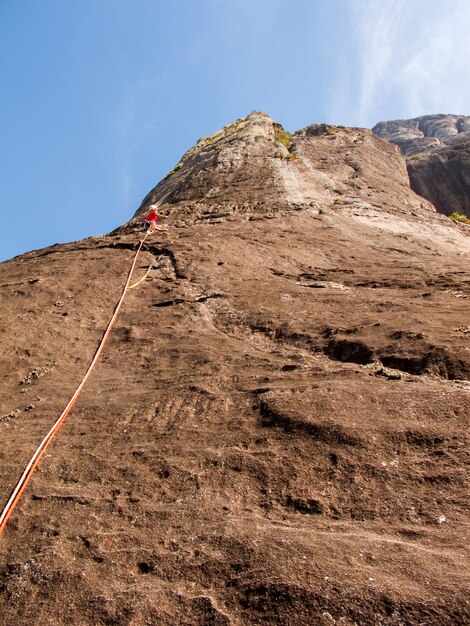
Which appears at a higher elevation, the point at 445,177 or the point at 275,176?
the point at 445,177

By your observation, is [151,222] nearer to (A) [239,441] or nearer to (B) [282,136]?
(A) [239,441]

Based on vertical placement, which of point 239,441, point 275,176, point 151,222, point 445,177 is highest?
point 445,177

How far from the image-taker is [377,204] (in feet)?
56.0

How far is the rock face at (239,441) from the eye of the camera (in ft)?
11.2

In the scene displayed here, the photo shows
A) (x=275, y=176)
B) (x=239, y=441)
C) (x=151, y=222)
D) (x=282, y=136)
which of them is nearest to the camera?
(x=239, y=441)

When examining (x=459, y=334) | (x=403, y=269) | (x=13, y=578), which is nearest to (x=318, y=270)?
(x=403, y=269)

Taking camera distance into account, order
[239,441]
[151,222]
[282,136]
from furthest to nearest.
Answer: [282,136]
[151,222]
[239,441]

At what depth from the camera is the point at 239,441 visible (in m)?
5.00

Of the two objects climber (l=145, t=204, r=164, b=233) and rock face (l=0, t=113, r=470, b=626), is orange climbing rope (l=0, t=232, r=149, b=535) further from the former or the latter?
climber (l=145, t=204, r=164, b=233)

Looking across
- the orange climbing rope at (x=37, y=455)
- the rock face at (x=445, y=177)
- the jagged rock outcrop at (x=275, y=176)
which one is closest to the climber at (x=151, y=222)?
the jagged rock outcrop at (x=275, y=176)

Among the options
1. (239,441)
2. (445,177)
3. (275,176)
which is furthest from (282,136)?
(239,441)

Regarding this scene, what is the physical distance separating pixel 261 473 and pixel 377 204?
46.9ft

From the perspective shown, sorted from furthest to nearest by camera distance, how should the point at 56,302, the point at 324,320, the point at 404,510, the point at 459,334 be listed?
the point at 56,302
the point at 324,320
the point at 459,334
the point at 404,510

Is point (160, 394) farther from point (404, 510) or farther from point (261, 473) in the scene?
point (404, 510)
